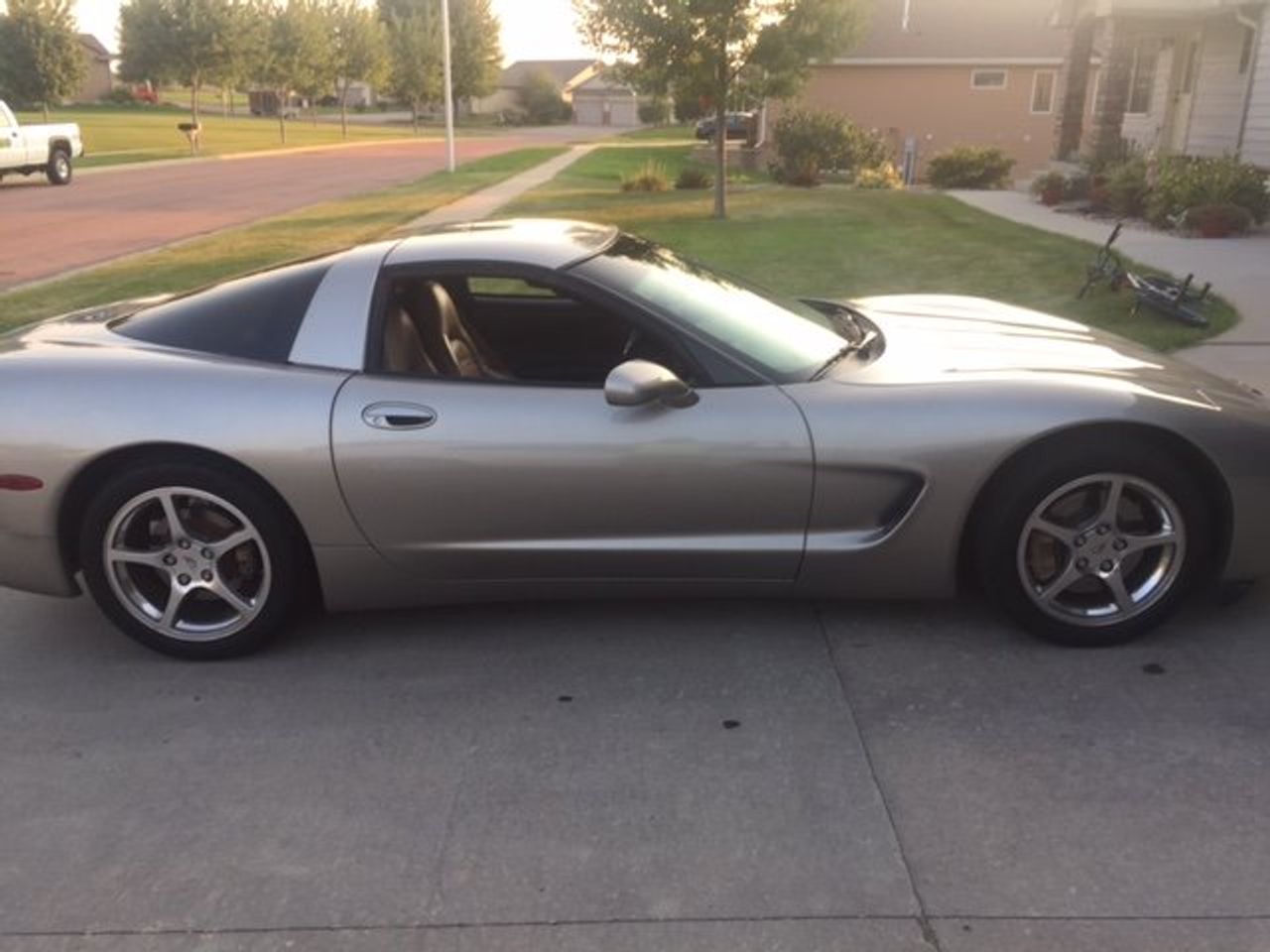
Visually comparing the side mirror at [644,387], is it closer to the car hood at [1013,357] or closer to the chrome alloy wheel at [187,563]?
the car hood at [1013,357]

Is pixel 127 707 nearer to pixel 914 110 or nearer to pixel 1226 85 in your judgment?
pixel 1226 85

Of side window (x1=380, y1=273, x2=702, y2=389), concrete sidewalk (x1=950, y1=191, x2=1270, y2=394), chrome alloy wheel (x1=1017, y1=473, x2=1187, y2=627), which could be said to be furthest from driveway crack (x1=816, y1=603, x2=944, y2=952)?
concrete sidewalk (x1=950, y1=191, x2=1270, y2=394)

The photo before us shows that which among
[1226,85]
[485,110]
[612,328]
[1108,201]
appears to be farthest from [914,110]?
[485,110]

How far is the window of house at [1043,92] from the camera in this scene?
113ft

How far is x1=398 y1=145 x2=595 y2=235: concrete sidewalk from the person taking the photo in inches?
678

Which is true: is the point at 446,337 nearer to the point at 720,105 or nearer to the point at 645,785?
the point at 645,785

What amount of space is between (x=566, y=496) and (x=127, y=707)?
4.75 ft

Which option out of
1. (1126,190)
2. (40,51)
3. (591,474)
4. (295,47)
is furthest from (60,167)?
(295,47)

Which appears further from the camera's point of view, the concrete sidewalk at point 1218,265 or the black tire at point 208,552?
the concrete sidewalk at point 1218,265

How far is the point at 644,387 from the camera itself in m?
3.31

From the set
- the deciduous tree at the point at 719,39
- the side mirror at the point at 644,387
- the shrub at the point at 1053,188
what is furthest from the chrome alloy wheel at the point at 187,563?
the shrub at the point at 1053,188

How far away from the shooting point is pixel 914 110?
3412 cm

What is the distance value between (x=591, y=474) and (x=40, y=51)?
4563 centimetres

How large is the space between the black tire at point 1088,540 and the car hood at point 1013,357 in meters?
0.26
